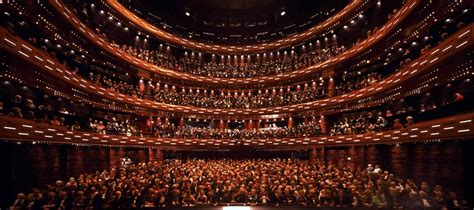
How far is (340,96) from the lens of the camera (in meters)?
22.4

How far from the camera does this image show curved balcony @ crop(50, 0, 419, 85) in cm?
1502

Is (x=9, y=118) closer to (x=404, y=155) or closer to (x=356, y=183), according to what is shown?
(x=356, y=183)

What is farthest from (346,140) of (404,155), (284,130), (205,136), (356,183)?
(205,136)

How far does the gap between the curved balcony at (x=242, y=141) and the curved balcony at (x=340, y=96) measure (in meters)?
1.93

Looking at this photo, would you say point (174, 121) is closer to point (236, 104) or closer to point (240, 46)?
point (236, 104)

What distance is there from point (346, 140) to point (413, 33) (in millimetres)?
7582

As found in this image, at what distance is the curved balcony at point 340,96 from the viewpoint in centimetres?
1041

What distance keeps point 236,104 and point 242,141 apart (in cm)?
504

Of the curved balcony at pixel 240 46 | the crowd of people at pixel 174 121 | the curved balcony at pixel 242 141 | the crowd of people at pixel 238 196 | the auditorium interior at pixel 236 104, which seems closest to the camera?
the crowd of people at pixel 238 196

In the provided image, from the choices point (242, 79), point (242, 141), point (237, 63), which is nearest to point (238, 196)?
point (242, 141)

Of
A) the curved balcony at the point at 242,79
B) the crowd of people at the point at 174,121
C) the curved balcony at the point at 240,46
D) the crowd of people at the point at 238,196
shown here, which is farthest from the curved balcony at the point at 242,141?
the curved balcony at the point at 240,46

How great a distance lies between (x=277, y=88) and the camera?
30312 millimetres

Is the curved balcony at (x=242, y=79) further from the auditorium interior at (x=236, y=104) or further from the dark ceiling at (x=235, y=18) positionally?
the dark ceiling at (x=235, y=18)

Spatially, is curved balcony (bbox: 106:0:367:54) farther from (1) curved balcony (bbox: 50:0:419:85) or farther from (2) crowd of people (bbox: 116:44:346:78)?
(1) curved balcony (bbox: 50:0:419:85)
